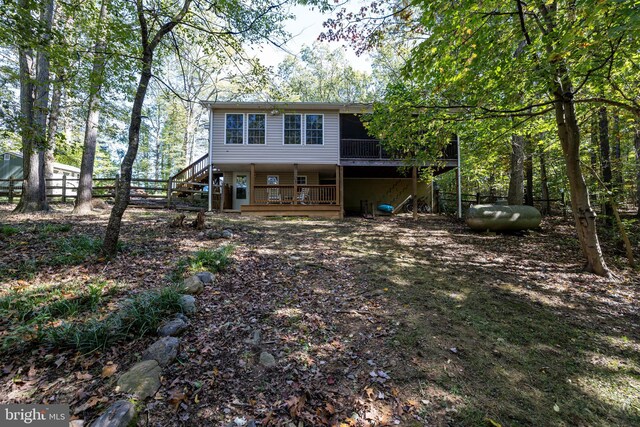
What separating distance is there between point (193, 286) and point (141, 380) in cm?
166

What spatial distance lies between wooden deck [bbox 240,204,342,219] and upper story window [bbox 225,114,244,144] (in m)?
3.36

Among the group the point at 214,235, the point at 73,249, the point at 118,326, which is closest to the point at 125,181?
the point at 73,249

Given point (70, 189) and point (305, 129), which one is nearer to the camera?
point (305, 129)

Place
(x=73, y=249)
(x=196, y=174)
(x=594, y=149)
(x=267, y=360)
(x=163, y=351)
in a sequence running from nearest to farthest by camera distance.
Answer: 1. (x=163, y=351)
2. (x=267, y=360)
3. (x=73, y=249)
4. (x=594, y=149)
5. (x=196, y=174)

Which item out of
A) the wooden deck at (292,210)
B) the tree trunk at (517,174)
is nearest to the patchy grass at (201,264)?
the wooden deck at (292,210)

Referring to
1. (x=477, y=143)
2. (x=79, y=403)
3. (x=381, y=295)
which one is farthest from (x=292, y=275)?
(x=477, y=143)

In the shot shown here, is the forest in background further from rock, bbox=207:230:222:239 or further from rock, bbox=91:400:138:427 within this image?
rock, bbox=91:400:138:427

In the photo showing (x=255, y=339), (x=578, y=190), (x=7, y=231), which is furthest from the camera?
(x=578, y=190)

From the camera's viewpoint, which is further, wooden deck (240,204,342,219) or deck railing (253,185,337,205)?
deck railing (253,185,337,205)

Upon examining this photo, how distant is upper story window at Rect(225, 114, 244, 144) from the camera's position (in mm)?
13672

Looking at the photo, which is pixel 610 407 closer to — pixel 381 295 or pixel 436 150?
pixel 381 295

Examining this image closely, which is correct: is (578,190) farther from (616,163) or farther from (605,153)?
(605,153)

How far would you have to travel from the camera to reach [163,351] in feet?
8.50

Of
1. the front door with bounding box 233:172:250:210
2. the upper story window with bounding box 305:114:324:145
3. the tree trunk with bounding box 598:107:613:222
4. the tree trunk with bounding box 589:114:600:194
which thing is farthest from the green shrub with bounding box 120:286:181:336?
the front door with bounding box 233:172:250:210
